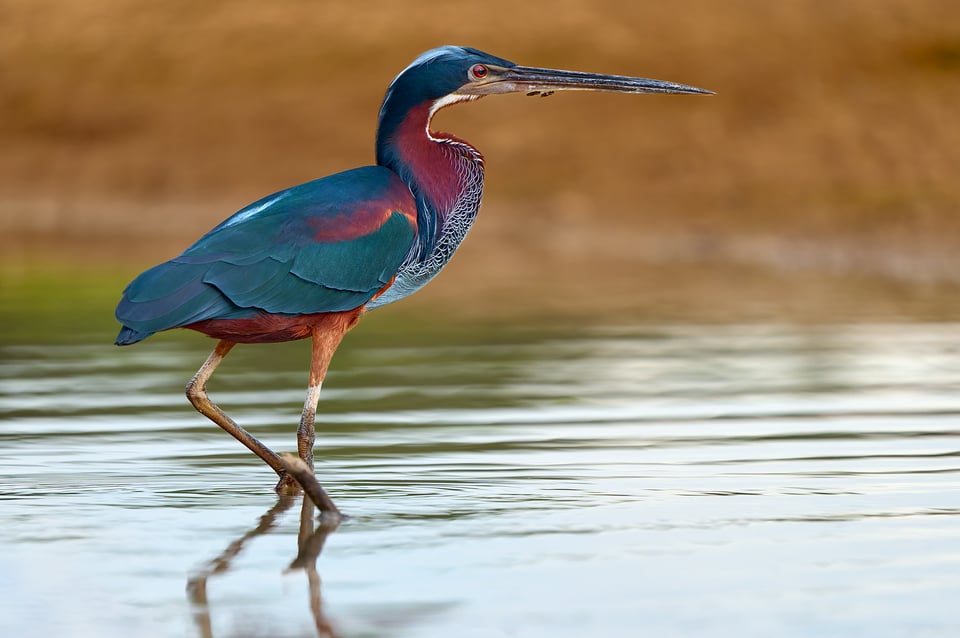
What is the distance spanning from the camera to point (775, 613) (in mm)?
4680

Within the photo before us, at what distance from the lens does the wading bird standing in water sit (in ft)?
20.1

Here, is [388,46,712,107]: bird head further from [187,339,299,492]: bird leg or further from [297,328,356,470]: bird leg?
[187,339,299,492]: bird leg

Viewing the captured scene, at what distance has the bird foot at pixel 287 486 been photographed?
6567mm

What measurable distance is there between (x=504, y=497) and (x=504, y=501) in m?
0.07

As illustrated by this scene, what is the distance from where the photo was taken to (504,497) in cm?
633

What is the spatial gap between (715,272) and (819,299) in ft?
9.63

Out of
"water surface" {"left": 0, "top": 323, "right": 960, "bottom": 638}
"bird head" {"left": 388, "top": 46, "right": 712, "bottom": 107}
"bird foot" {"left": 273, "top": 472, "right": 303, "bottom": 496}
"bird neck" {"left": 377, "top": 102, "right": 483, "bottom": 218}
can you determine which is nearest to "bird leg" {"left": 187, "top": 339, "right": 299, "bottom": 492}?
"bird foot" {"left": 273, "top": 472, "right": 303, "bottom": 496}

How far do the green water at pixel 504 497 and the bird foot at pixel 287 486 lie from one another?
0.05 m

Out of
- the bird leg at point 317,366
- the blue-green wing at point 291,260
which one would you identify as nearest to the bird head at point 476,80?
the blue-green wing at point 291,260

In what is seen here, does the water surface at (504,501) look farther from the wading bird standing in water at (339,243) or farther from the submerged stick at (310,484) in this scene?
the wading bird standing in water at (339,243)

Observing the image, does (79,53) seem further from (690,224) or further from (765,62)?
(690,224)

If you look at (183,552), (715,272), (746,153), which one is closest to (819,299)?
(715,272)

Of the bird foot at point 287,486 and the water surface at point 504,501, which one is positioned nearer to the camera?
the water surface at point 504,501

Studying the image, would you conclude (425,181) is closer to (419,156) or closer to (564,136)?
(419,156)
